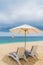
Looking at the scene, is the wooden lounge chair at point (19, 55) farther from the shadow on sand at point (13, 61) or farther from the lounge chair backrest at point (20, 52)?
the shadow on sand at point (13, 61)

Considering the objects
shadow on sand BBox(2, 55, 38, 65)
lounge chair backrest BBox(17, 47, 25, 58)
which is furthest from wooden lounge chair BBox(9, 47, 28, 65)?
shadow on sand BBox(2, 55, 38, 65)

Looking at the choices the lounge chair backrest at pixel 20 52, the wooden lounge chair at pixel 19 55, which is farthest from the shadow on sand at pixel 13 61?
the lounge chair backrest at pixel 20 52

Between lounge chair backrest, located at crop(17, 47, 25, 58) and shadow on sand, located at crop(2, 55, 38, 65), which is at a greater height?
lounge chair backrest, located at crop(17, 47, 25, 58)

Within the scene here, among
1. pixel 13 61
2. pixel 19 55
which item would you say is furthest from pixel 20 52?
pixel 13 61

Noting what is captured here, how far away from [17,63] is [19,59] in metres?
0.41

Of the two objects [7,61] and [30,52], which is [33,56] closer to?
[30,52]

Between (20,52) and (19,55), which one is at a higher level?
(20,52)

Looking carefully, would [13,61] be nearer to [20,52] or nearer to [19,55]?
[19,55]

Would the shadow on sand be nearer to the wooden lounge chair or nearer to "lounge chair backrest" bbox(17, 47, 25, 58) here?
the wooden lounge chair

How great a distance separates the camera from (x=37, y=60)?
7746 mm

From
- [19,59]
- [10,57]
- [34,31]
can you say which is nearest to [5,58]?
[10,57]

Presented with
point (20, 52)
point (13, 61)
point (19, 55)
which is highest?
point (20, 52)

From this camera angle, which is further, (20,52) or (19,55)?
(19,55)

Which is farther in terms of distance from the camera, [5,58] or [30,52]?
[30,52]
